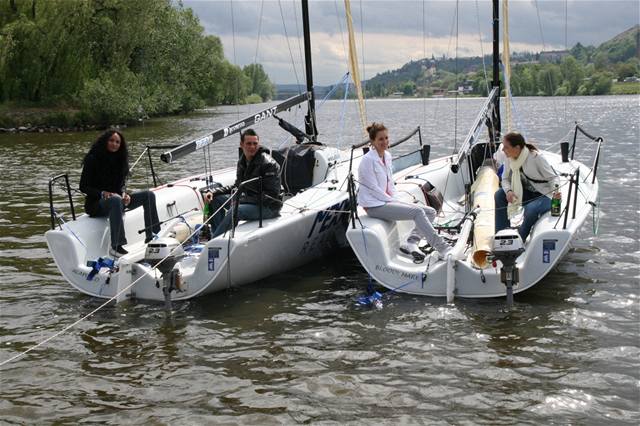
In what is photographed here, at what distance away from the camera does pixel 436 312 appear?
7.52m

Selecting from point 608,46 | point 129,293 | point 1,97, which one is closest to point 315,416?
point 129,293

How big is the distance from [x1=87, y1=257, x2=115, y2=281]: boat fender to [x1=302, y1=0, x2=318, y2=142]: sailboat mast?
16.8 ft

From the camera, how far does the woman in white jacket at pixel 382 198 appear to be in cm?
814

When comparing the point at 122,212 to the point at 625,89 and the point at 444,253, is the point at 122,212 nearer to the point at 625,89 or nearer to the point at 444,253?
the point at 444,253

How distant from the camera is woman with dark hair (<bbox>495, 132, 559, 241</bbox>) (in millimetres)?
8273

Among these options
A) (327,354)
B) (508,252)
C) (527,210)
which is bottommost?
(327,354)

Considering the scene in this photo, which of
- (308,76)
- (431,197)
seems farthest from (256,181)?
(308,76)

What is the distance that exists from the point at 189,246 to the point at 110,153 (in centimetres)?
157

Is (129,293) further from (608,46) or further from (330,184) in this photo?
(608,46)

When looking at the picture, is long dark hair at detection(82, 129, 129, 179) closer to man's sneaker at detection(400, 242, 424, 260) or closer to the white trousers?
the white trousers

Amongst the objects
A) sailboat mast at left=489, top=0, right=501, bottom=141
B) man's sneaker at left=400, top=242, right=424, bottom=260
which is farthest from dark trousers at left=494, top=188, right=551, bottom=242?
sailboat mast at left=489, top=0, right=501, bottom=141

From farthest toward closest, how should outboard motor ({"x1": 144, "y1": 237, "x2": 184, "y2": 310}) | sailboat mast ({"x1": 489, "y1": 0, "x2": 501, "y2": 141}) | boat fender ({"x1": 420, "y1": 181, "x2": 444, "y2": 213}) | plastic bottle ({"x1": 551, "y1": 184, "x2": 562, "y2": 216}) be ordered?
sailboat mast ({"x1": 489, "y1": 0, "x2": 501, "y2": 141}) → boat fender ({"x1": 420, "y1": 181, "x2": 444, "y2": 213}) → plastic bottle ({"x1": 551, "y1": 184, "x2": 562, "y2": 216}) → outboard motor ({"x1": 144, "y1": 237, "x2": 184, "y2": 310})

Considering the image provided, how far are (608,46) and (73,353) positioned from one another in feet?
352

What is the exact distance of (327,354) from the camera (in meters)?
6.62
